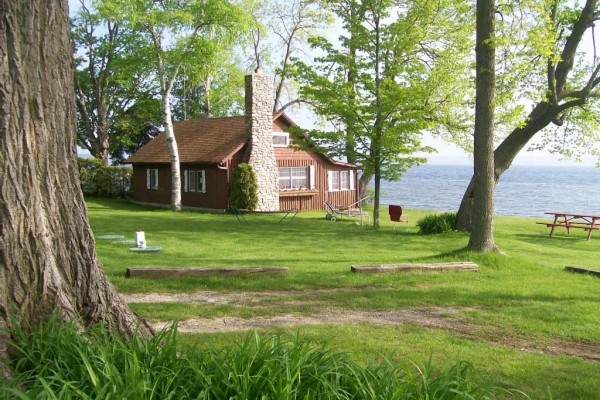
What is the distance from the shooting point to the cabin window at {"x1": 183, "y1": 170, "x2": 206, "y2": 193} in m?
29.6

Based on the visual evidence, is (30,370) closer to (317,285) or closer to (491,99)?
(317,285)

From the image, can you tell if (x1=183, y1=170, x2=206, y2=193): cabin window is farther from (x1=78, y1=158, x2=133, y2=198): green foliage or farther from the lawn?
the lawn

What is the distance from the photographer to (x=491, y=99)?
12414 millimetres

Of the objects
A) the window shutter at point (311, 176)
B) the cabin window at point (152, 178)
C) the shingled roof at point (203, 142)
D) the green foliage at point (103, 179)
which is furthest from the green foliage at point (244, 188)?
the green foliage at point (103, 179)

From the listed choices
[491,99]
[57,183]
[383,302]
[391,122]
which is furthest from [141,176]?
[57,183]

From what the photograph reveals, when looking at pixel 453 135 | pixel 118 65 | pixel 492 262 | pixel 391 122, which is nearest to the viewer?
pixel 492 262

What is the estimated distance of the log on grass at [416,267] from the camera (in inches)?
406

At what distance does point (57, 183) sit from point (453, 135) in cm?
2247

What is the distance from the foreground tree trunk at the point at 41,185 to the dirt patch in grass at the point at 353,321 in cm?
196

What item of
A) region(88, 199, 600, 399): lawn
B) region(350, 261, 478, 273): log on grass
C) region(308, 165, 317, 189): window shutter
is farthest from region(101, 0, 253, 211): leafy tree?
region(350, 261, 478, 273): log on grass

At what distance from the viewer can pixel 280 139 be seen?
99.6 ft

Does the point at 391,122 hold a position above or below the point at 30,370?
above

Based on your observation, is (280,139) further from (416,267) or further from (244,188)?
→ (416,267)

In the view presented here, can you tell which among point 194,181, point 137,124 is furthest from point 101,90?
point 194,181
